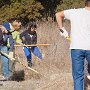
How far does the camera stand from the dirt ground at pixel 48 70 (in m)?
9.73

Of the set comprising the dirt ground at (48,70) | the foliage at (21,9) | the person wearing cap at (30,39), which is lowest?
the dirt ground at (48,70)

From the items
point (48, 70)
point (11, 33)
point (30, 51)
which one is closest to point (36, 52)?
point (30, 51)

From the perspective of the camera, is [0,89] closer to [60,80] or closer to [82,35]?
[60,80]

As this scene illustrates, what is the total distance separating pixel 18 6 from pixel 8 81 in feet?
49.9

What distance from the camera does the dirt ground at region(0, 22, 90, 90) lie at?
31.9 feet

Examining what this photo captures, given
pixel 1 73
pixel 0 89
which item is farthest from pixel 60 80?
pixel 1 73

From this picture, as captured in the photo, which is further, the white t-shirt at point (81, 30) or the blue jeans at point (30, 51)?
the blue jeans at point (30, 51)

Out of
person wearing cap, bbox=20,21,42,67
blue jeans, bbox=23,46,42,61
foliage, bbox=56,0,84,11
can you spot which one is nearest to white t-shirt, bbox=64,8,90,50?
person wearing cap, bbox=20,21,42,67

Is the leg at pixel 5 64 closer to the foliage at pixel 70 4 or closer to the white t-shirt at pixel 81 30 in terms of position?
the white t-shirt at pixel 81 30

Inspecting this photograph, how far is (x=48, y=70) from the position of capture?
12492 millimetres

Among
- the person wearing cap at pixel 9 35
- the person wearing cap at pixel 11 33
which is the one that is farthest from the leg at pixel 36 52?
the person wearing cap at pixel 9 35

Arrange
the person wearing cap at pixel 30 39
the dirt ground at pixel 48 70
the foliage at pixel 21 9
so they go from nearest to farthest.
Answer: the dirt ground at pixel 48 70, the person wearing cap at pixel 30 39, the foliage at pixel 21 9

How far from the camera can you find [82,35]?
7.78m

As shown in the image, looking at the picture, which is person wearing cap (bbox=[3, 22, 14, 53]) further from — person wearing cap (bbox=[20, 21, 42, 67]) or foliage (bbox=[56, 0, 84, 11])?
foliage (bbox=[56, 0, 84, 11])
